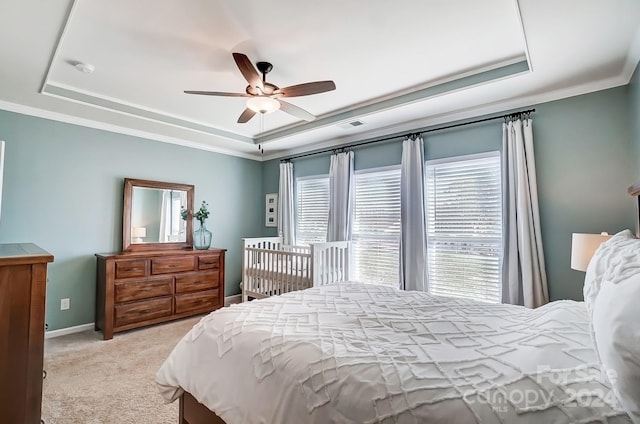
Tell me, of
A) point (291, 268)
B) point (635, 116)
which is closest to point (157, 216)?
point (291, 268)

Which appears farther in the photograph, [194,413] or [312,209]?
[312,209]

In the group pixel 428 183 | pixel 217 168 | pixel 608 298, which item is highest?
pixel 217 168

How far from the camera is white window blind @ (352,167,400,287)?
3879 millimetres

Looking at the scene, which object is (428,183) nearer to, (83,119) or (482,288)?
(482,288)

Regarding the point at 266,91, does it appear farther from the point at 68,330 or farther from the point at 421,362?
the point at 68,330

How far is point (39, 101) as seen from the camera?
3.06 metres

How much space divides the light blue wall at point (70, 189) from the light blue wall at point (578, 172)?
439cm

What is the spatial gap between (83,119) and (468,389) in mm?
4406

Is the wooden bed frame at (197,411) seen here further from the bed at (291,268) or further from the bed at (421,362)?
the bed at (291,268)

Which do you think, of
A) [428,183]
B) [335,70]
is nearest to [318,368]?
[335,70]

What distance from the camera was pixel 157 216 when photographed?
4.14 m

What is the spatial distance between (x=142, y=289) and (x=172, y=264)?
16.7 inches

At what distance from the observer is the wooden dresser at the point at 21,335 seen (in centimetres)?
148

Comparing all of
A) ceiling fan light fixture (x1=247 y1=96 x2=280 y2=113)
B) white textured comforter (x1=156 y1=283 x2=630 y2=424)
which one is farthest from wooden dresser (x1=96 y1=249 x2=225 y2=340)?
ceiling fan light fixture (x1=247 y1=96 x2=280 y2=113)
